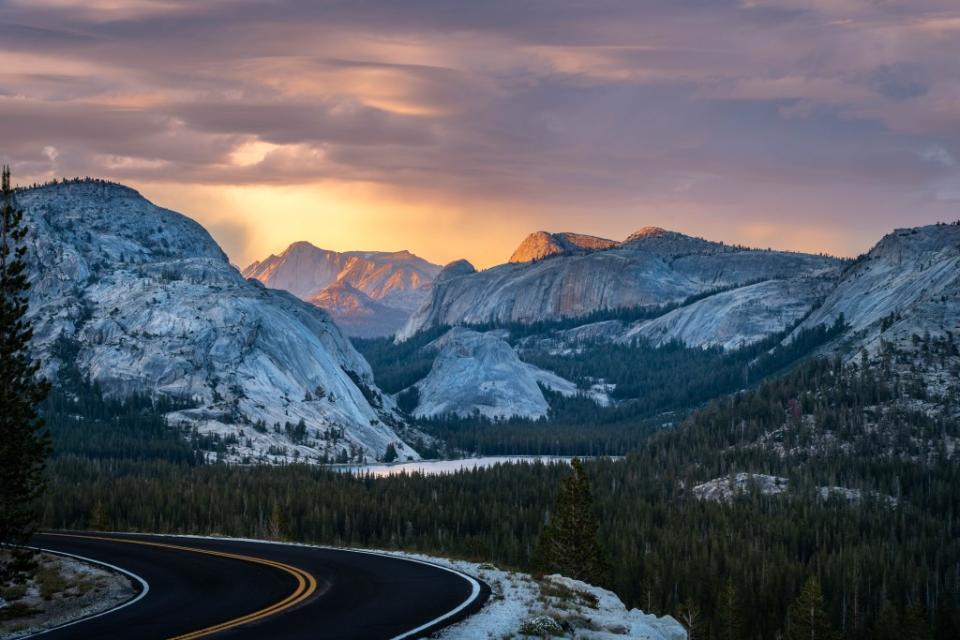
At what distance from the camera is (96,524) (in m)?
103

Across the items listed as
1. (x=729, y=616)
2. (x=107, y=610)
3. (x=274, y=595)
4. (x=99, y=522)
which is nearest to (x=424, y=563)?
(x=274, y=595)

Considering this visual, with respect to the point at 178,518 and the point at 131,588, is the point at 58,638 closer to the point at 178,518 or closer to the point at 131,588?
the point at 131,588

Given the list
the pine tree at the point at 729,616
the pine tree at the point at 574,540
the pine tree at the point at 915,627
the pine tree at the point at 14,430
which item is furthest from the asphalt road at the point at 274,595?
the pine tree at the point at 915,627

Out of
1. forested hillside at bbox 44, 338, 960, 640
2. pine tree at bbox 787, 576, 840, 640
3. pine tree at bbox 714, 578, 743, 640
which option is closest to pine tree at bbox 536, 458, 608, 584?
forested hillside at bbox 44, 338, 960, 640

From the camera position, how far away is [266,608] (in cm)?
4503

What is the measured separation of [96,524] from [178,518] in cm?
4750

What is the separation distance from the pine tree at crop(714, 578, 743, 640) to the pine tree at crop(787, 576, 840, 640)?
684 cm

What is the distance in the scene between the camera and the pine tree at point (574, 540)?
4473 inches

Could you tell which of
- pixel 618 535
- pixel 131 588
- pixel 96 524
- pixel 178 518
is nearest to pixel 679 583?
pixel 618 535

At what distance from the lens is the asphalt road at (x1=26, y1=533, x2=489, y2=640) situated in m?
41.0

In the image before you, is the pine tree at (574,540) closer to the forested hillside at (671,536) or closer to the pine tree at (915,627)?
the forested hillside at (671,536)

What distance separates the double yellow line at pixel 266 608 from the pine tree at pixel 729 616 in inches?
2956

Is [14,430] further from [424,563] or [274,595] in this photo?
[424,563]

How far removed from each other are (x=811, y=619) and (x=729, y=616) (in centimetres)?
1156
